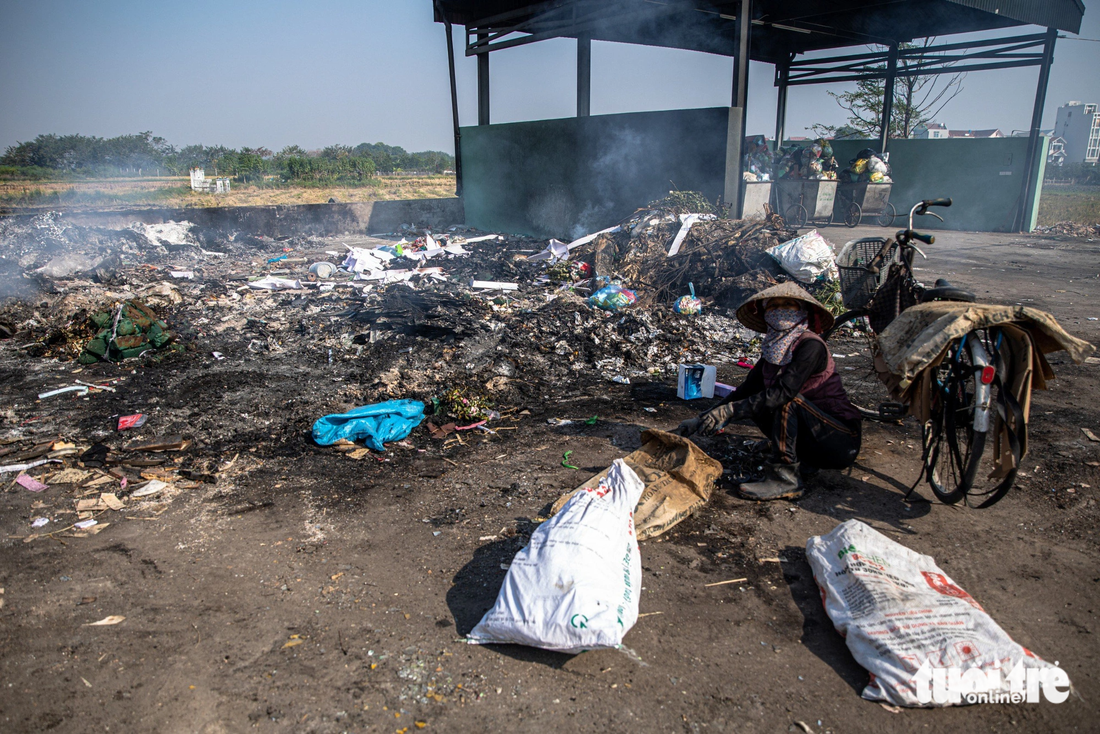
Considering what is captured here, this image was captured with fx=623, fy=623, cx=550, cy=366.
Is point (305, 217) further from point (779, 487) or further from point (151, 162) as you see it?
point (151, 162)

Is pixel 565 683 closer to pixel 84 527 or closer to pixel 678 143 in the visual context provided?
pixel 84 527

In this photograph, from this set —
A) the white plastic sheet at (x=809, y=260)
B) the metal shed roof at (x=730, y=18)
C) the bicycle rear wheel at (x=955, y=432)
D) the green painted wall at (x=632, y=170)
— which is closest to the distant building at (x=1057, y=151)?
the green painted wall at (x=632, y=170)

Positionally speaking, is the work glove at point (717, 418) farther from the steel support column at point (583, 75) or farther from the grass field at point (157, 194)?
the grass field at point (157, 194)

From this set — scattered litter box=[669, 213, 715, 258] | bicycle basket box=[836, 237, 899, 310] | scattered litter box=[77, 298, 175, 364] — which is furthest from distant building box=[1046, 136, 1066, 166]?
scattered litter box=[77, 298, 175, 364]

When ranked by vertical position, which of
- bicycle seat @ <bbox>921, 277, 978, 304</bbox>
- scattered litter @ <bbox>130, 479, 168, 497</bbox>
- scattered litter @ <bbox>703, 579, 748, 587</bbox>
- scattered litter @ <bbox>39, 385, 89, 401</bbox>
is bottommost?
scattered litter @ <bbox>703, 579, 748, 587</bbox>

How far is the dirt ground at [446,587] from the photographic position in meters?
1.97

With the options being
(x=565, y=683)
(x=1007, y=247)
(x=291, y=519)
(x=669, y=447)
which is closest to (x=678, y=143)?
(x=1007, y=247)

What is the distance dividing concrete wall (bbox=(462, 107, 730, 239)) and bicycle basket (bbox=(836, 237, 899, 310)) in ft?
18.3

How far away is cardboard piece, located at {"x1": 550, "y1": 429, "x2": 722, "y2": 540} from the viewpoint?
2.94 meters

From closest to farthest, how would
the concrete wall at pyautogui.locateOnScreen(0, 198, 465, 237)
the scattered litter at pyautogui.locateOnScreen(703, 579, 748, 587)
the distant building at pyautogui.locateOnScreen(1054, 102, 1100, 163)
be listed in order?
the scattered litter at pyautogui.locateOnScreen(703, 579, 748, 587), the concrete wall at pyautogui.locateOnScreen(0, 198, 465, 237), the distant building at pyautogui.locateOnScreen(1054, 102, 1100, 163)

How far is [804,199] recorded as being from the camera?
12.9 m

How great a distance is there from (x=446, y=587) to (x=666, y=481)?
122 centimetres

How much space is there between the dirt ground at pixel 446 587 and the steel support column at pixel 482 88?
1155 cm

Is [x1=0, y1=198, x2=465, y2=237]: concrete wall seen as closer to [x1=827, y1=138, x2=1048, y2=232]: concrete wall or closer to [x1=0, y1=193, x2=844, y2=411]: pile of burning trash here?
[x1=0, y1=193, x2=844, y2=411]: pile of burning trash
